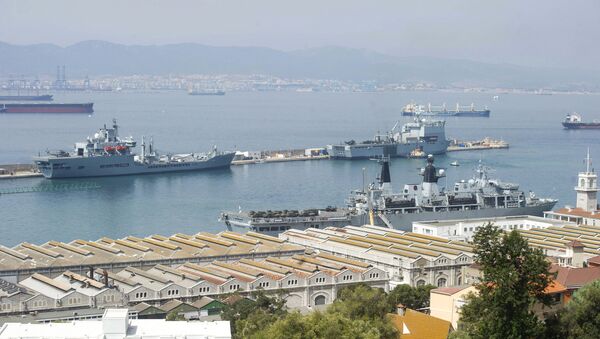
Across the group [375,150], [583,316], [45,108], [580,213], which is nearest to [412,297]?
[583,316]

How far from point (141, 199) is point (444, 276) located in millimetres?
22994

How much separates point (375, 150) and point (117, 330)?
52.7 m

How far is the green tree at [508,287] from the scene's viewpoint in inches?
525

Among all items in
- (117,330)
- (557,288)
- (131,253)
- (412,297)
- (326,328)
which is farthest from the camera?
(131,253)

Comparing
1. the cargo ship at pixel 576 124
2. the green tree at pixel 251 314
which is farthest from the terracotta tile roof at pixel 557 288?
the cargo ship at pixel 576 124

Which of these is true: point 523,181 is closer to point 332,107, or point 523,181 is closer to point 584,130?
point 584,130

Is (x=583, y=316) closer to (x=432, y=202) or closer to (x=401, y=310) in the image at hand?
(x=401, y=310)

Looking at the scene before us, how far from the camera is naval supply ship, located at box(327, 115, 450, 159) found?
212 ft

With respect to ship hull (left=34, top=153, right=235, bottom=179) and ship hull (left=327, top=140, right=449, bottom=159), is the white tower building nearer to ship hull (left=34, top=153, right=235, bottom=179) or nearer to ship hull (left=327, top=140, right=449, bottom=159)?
ship hull (left=34, top=153, right=235, bottom=179)

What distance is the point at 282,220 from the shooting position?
32.6 m

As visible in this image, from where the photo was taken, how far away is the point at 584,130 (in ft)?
326

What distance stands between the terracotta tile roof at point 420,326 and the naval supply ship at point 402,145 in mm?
46120

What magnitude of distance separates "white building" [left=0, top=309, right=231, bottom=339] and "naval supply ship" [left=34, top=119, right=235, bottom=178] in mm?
40583

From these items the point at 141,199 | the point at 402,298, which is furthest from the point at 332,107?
the point at 402,298
